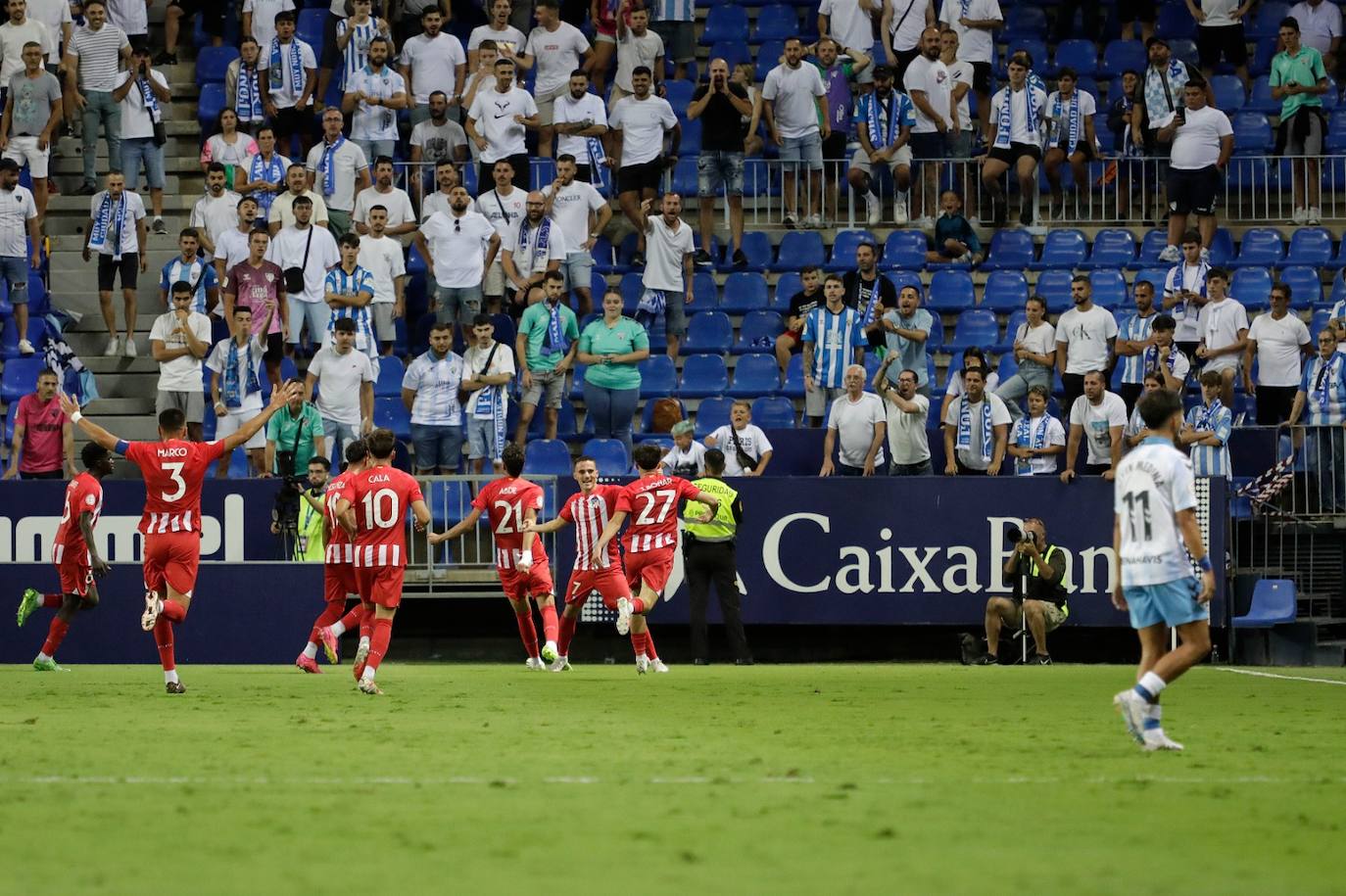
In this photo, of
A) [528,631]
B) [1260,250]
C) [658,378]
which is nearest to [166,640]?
[528,631]

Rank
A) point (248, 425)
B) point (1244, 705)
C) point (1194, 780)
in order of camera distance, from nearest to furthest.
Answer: point (1194, 780), point (1244, 705), point (248, 425)

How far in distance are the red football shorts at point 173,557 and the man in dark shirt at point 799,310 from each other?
890cm

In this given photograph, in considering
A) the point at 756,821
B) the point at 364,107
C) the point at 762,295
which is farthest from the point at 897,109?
the point at 756,821

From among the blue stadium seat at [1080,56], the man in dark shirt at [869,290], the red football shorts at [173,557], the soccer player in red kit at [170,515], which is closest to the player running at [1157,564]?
the soccer player in red kit at [170,515]

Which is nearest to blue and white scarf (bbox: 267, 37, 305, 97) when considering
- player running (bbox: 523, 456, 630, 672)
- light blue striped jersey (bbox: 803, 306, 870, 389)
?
light blue striped jersey (bbox: 803, 306, 870, 389)

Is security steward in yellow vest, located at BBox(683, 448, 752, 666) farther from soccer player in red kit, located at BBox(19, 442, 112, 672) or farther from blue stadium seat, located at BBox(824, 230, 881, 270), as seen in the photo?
soccer player in red kit, located at BBox(19, 442, 112, 672)

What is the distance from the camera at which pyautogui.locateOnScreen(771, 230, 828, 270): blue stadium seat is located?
78.4 feet

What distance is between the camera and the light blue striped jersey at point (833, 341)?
2103 cm

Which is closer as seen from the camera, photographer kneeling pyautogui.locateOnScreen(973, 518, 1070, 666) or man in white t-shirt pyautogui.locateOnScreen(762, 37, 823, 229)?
photographer kneeling pyautogui.locateOnScreen(973, 518, 1070, 666)

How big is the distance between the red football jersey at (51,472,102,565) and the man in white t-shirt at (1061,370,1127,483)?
9857mm

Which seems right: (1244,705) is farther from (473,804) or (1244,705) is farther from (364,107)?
(364,107)

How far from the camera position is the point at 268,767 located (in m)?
9.07

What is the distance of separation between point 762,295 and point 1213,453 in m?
6.12

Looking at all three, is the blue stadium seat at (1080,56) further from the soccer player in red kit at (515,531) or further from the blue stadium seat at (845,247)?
the soccer player in red kit at (515,531)
